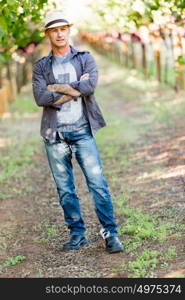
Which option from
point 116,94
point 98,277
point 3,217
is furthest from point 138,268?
point 116,94

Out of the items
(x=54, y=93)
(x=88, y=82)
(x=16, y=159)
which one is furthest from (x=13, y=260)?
(x=16, y=159)

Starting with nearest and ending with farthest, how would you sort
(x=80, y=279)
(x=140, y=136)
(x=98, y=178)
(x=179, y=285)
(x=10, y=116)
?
(x=179, y=285) → (x=80, y=279) → (x=98, y=178) → (x=140, y=136) → (x=10, y=116)

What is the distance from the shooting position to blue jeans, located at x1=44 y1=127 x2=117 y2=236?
604 centimetres

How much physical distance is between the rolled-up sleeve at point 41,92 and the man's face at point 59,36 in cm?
29

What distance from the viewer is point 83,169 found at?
610cm

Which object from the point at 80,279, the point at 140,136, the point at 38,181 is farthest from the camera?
the point at 140,136

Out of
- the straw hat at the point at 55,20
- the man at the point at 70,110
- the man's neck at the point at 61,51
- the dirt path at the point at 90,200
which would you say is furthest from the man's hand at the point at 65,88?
the dirt path at the point at 90,200

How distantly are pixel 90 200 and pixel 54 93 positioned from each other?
2878 millimetres

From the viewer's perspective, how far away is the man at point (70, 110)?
600cm

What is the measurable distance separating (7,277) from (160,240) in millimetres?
1575

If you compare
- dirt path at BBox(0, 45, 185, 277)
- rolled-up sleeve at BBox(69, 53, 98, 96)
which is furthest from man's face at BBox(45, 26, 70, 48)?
dirt path at BBox(0, 45, 185, 277)

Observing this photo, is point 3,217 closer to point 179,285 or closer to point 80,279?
point 80,279

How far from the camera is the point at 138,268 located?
563cm

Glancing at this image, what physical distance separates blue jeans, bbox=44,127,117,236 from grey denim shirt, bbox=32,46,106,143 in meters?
0.11
